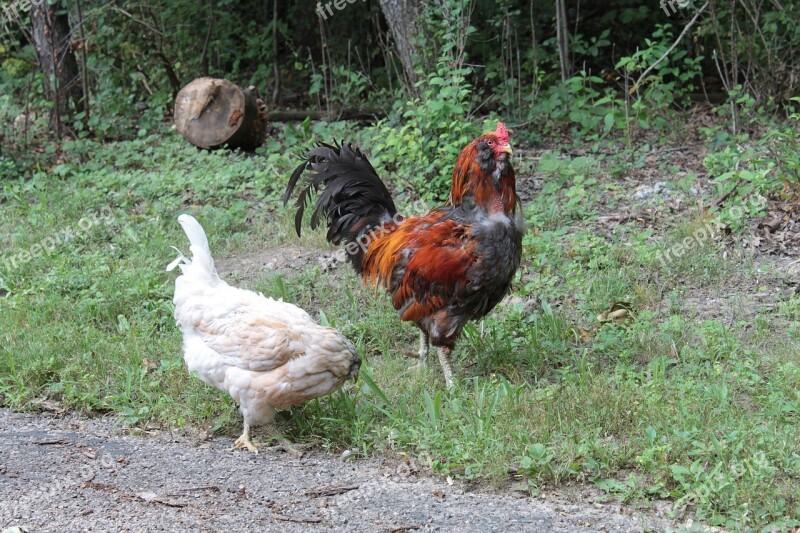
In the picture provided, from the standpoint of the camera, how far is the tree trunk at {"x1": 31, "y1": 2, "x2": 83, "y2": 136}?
11438mm

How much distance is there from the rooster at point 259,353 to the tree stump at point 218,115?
5633mm

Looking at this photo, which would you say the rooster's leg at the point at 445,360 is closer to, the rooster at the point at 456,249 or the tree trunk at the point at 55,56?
the rooster at the point at 456,249

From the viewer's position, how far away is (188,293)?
5605 mm

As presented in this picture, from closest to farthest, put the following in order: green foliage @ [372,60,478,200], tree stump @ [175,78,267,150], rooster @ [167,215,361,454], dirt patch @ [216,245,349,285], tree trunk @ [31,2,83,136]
A: 1. rooster @ [167,215,361,454]
2. dirt patch @ [216,245,349,285]
3. green foliage @ [372,60,478,200]
4. tree stump @ [175,78,267,150]
5. tree trunk @ [31,2,83,136]

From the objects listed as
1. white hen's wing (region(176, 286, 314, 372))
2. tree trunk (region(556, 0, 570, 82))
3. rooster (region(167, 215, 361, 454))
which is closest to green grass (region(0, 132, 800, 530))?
rooster (region(167, 215, 361, 454))

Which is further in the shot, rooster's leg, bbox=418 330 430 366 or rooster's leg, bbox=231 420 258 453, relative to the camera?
rooster's leg, bbox=418 330 430 366

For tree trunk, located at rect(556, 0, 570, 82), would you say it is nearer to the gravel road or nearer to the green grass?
the green grass

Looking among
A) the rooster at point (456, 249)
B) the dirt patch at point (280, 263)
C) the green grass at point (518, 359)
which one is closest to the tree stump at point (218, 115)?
the green grass at point (518, 359)

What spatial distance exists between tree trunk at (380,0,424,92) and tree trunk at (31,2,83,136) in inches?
178

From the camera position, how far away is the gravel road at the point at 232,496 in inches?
168

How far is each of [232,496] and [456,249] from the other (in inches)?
87.5

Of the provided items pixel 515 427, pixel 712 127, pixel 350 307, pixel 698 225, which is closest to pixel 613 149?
pixel 712 127

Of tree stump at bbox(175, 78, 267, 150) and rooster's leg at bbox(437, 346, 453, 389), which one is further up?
tree stump at bbox(175, 78, 267, 150)

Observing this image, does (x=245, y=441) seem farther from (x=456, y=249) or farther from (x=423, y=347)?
(x=456, y=249)
